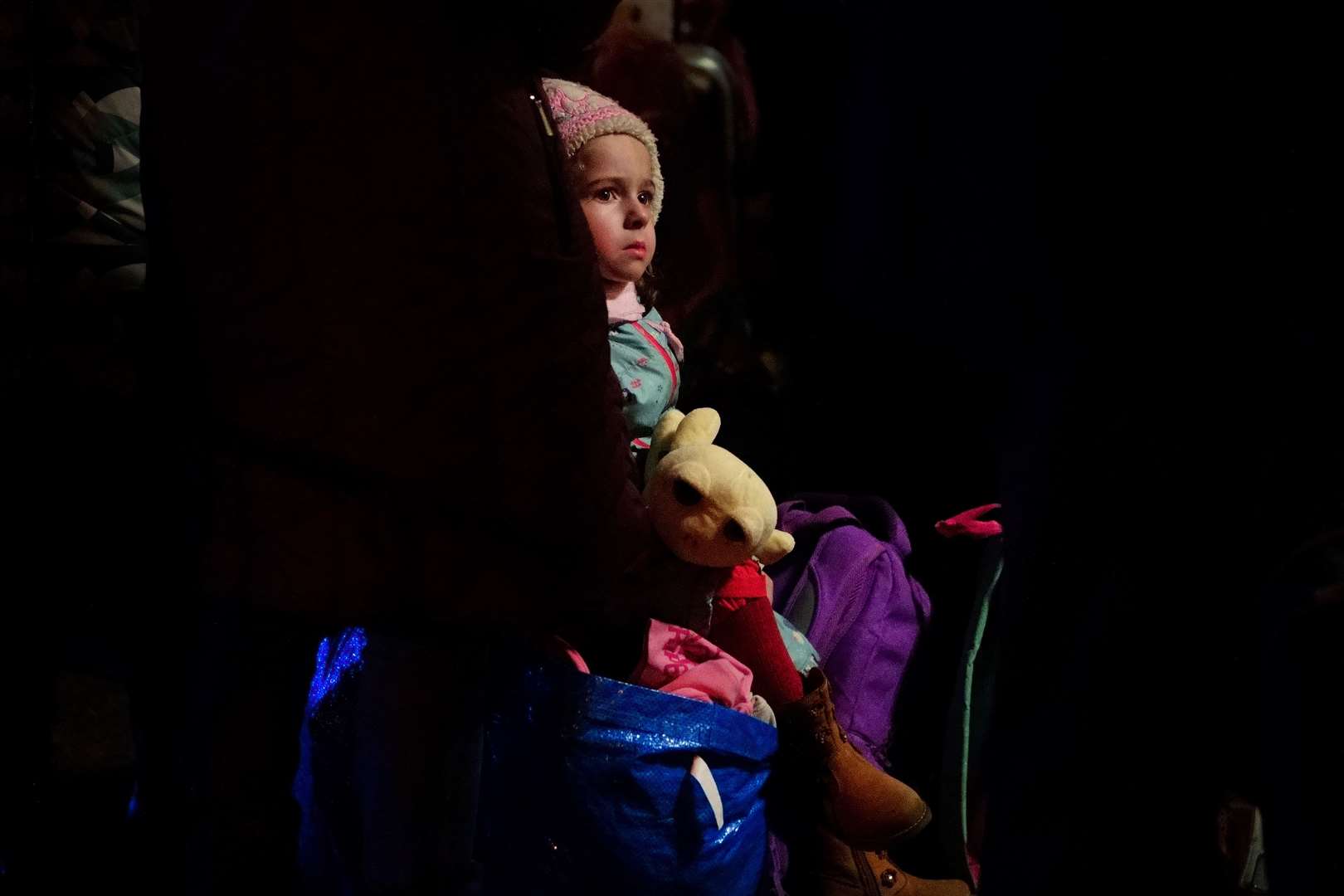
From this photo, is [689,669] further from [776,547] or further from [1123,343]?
[1123,343]

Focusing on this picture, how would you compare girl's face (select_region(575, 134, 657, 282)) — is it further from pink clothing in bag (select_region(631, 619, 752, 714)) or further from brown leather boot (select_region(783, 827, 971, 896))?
brown leather boot (select_region(783, 827, 971, 896))

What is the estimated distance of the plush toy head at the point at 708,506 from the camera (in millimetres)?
1390

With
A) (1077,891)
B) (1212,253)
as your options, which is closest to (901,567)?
(1077,891)

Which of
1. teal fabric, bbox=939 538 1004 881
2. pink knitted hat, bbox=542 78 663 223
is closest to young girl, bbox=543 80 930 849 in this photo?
pink knitted hat, bbox=542 78 663 223

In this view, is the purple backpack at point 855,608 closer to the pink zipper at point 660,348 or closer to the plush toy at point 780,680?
the plush toy at point 780,680

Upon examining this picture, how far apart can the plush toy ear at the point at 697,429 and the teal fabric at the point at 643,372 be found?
75mm

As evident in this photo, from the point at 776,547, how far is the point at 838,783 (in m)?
0.31

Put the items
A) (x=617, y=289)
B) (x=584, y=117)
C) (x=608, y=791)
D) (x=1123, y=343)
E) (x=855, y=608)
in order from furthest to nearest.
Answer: (x=855, y=608)
(x=617, y=289)
(x=584, y=117)
(x=608, y=791)
(x=1123, y=343)

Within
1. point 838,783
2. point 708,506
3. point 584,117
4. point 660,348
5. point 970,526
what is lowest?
point 838,783

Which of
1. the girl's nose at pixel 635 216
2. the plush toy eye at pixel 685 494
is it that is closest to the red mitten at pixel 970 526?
the plush toy eye at pixel 685 494

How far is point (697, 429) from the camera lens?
4.90 ft

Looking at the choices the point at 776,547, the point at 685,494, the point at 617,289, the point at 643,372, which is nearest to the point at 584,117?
the point at 617,289

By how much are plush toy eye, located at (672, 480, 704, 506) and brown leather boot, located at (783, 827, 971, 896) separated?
0.48 metres

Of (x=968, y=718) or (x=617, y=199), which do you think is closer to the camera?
(x=617, y=199)
